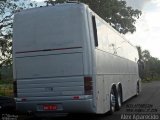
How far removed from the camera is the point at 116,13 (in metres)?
50.2

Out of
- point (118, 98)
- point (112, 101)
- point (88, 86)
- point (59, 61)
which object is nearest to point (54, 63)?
point (59, 61)

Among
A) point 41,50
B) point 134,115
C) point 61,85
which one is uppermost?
point 41,50

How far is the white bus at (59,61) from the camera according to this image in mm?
13219

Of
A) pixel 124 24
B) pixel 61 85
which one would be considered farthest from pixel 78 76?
pixel 124 24

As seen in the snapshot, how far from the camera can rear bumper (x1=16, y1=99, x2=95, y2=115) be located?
1305cm

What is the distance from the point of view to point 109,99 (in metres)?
15.4

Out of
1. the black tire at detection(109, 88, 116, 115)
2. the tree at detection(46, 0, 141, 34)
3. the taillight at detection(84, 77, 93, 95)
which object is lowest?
the black tire at detection(109, 88, 116, 115)

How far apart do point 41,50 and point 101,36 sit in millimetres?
2378

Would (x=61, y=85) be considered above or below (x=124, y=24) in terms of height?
below

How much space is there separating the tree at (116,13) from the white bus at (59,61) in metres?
31.9

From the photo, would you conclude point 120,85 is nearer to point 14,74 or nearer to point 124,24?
point 14,74

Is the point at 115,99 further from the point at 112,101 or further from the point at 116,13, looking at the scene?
the point at 116,13

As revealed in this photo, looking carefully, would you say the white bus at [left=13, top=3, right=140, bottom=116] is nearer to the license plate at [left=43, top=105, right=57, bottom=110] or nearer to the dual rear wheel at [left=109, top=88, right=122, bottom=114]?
the license plate at [left=43, top=105, right=57, bottom=110]

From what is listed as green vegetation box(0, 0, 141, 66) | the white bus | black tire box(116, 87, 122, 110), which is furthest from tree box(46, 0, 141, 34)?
the white bus
